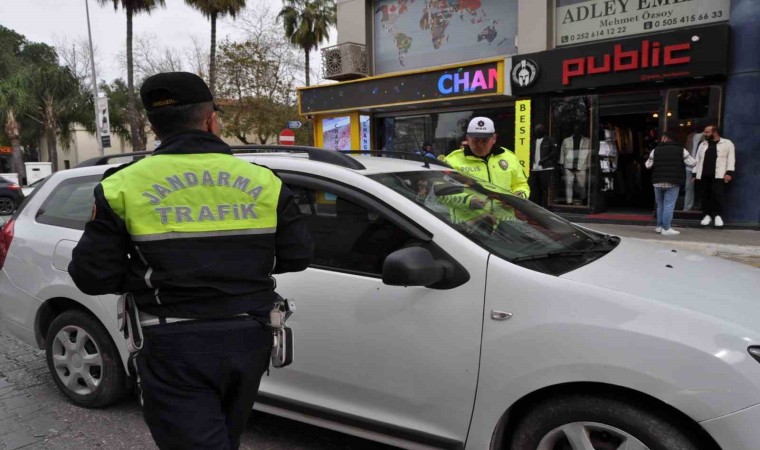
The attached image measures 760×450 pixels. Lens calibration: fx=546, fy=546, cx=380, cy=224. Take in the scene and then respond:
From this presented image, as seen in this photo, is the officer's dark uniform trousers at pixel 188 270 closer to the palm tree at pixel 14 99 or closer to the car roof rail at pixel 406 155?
the car roof rail at pixel 406 155

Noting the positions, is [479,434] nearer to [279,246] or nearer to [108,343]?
[279,246]

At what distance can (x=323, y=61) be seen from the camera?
49.8ft

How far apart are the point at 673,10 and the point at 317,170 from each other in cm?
1018

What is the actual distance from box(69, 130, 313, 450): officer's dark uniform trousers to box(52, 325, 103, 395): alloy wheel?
6.12ft

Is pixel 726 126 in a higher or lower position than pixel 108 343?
higher

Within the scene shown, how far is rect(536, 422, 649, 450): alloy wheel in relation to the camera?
6.54 ft

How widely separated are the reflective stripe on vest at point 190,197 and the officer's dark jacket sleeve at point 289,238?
52mm

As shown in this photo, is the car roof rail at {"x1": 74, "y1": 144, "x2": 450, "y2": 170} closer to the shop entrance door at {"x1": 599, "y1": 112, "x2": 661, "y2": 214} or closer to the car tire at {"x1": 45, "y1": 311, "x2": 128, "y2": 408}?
the car tire at {"x1": 45, "y1": 311, "x2": 128, "y2": 408}

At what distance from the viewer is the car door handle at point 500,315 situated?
7.15 ft

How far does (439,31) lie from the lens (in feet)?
45.2

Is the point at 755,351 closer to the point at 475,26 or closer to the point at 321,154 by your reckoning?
the point at 321,154

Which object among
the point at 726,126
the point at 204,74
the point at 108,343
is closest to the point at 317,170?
the point at 108,343

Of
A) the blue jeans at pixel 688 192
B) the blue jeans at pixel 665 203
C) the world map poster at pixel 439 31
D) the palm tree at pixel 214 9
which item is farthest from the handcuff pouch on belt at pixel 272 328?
the palm tree at pixel 214 9

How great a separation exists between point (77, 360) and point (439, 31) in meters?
12.4
